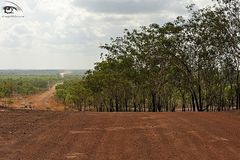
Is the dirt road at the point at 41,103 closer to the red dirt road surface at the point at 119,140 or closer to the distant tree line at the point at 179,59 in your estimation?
the distant tree line at the point at 179,59

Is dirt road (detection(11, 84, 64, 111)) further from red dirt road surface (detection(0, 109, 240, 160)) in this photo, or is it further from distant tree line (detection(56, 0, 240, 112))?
red dirt road surface (detection(0, 109, 240, 160))

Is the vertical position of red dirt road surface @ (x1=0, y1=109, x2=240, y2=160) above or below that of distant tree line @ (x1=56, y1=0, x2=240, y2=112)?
below

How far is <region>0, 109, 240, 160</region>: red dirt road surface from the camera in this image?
34.2 feet

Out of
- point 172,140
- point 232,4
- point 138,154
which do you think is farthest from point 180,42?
point 138,154

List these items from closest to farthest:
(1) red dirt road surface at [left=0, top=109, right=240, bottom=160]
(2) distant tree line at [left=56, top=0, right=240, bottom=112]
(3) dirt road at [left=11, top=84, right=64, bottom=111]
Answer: (1) red dirt road surface at [left=0, top=109, right=240, bottom=160]
(2) distant tree line at [left=56, top=0, right=240, bottom=112]
(3) dirt road at [left=11, top=84, right=64, bottom=111]

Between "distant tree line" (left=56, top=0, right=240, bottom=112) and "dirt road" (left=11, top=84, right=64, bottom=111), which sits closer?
"distant tree line" (left=56, top=0, right=240, bottom=112)

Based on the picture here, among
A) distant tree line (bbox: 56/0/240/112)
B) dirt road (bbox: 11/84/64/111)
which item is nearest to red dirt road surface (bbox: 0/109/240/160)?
distant tree line (bbox: 56/0/240/112)

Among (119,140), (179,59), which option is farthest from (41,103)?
(119,140)

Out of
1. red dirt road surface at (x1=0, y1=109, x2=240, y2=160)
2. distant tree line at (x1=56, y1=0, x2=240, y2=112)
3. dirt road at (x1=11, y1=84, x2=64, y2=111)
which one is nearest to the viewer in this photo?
red dirt road surface at (x1=0, y1=109, x2=240, y2=160)

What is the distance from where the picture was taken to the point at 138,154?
10.5 metres

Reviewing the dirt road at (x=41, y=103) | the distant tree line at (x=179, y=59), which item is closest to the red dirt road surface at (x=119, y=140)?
the distant tree line at (x=179, y=59)

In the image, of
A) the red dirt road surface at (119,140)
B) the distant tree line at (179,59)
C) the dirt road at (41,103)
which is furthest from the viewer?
the dirt road at (41,103)

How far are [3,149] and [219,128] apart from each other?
27.7 feet

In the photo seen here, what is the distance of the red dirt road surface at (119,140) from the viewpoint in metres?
10.4
